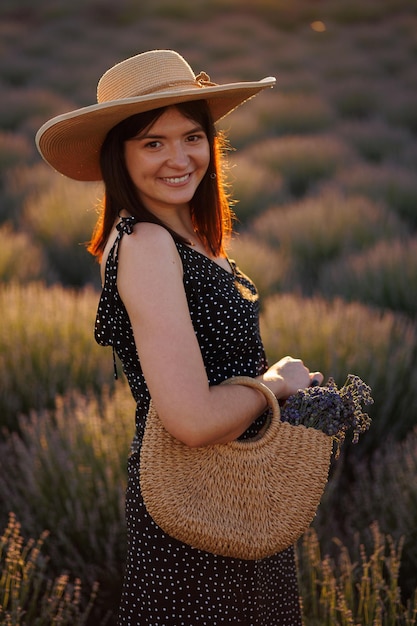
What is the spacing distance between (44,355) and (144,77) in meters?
2.22

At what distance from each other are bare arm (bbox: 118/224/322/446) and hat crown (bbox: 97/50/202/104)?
0.36m

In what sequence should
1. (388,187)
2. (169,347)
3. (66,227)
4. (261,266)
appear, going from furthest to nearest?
1. (388,187)
2. (66,227)
3. (261,266)
4. (169,347)

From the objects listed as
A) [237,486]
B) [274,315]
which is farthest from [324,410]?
[274,315]

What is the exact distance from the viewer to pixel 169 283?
4.22 ft

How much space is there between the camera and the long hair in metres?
1.48

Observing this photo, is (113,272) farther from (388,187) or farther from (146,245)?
(388,187)

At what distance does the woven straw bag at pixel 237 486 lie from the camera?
4.33 feet

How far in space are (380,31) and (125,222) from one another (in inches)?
663

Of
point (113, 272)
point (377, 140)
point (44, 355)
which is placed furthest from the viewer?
point (377, 140)

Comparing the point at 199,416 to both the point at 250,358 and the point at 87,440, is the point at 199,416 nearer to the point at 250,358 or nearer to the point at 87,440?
the point at 250,358

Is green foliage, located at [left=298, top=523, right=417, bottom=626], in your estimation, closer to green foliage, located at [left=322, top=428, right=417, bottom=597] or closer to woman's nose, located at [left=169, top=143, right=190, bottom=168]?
green foliage, located at [left=322, top=428, right=417, bottom=597]


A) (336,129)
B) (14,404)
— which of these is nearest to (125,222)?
(14,404)

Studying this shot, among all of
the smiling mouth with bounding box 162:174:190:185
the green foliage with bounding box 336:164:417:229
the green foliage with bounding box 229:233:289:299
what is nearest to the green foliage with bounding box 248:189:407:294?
the green foliage with bounding box 229:233:289:299

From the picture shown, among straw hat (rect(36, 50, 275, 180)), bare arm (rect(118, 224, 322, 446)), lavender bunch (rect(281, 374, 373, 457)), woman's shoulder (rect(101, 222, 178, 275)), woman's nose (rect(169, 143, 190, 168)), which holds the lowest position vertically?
lavender bunch (rect(281, 374, 373, 457))
